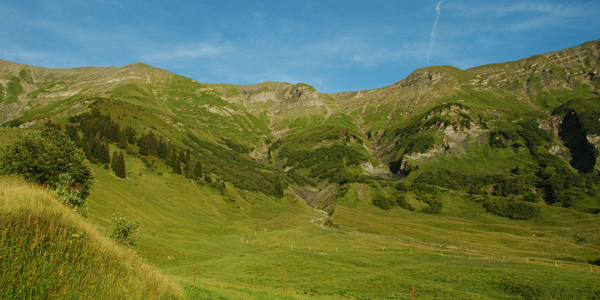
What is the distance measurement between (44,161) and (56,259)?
43.3 metres

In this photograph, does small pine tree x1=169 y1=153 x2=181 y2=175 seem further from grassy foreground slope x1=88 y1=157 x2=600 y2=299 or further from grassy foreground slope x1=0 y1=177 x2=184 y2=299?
grassy foreground slope x1=0 y1=177 x2=184 y2=299

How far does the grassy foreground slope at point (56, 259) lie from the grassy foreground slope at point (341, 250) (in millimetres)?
7706

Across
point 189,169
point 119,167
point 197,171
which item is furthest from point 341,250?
point 197,171

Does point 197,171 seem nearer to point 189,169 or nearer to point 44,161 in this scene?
point 189,169

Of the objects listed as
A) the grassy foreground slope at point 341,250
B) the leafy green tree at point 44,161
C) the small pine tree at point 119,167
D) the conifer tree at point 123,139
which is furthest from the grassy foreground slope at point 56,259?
the conifer tree at point 123,139

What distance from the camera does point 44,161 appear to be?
43.9 metres

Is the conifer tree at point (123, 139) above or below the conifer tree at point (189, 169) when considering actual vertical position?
above

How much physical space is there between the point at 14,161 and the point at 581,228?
180618mm

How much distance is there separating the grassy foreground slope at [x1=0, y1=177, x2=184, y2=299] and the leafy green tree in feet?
109

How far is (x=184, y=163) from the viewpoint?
7825 inches

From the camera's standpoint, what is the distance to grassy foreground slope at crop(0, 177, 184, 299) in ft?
31.7

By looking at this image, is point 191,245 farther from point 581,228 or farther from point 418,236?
point 581,228

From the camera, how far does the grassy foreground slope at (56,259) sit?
31.7 ft

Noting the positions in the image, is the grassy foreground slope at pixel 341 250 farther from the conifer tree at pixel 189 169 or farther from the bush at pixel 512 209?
the conifer tree at pixel 189 169
